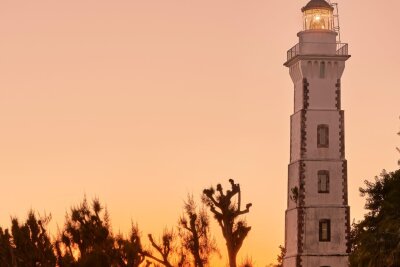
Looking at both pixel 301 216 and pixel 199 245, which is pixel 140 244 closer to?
pixel 199 245

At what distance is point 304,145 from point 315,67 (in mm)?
5715

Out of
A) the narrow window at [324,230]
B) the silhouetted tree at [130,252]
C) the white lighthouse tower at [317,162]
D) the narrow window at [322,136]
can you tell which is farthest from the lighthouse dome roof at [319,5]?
the silhouetted tree at [130,252]

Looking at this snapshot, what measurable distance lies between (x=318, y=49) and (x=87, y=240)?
70.2 feet

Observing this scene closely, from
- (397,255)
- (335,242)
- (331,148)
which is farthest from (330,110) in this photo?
(397,255)

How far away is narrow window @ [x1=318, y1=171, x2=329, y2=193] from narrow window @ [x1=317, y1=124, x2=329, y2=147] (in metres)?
2.10

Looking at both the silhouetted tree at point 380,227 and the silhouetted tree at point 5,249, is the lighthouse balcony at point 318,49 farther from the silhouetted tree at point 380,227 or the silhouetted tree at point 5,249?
the silhouetted tree at point 5,249

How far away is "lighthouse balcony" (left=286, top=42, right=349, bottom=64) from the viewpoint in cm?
8931

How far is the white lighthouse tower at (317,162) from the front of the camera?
3408 inches

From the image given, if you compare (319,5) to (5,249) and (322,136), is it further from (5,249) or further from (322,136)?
(5,249)

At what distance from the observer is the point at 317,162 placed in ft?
287

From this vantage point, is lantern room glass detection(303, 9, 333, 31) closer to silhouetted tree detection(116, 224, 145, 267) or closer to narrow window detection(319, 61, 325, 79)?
narrow window detection(319, 61, 325, 79)

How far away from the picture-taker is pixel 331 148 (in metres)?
87.9

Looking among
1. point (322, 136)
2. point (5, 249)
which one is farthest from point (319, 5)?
point (5, 249)

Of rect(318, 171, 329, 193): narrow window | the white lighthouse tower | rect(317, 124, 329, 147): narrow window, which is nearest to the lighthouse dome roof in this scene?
the white lighthouse tower
